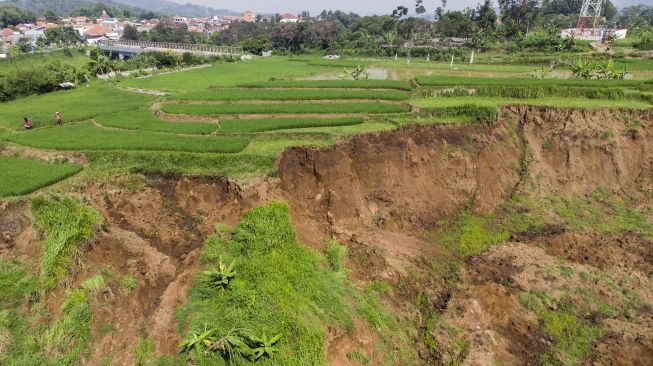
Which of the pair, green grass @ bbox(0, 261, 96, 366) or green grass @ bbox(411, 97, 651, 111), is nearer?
green grass @ bbox(0, 261, 96, 366)

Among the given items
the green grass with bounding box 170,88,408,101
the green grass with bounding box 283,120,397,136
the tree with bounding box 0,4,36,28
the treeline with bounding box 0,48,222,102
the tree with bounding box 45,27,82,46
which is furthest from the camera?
the tree with bounding box 0,4,36,28

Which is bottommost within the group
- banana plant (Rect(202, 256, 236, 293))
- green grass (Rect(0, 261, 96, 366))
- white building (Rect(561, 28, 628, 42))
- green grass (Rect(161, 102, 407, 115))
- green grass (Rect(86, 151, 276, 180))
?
green grass (Rect(0, 261, 96, 366))

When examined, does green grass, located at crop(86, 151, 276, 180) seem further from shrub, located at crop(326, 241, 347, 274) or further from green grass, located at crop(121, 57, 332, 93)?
green grass, located at crop(121, 57, 332, 93)

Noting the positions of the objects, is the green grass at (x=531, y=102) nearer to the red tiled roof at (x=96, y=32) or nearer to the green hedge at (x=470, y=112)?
the green hedge at (x=470, y=112)

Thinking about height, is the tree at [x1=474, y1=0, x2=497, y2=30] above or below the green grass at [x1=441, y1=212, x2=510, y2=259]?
above

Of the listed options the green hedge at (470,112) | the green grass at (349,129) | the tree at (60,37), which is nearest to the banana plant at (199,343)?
the green grass at (349,129)

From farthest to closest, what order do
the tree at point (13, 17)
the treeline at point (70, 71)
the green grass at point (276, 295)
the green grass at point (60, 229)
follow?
the tree at point (13, 17)
the treeline at point (70, 71)
the green grass at point (60, 229)
the green grass at point (276, 295)

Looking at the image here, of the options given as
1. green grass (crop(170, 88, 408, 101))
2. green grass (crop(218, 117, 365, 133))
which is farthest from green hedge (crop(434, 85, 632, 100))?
green grass (crop(218, 117, 365, 133))
